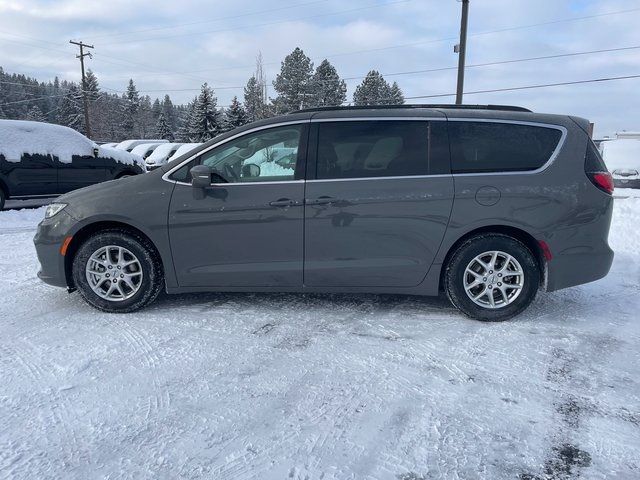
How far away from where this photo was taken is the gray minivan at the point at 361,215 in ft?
12.9

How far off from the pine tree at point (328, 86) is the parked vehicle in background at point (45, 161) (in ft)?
149

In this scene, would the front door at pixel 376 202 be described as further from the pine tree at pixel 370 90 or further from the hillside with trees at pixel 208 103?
the pine tree at pixel 370 90

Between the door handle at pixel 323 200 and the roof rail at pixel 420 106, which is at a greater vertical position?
the roof rail at pixel 420 106

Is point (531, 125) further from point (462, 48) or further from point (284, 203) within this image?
→ point (462, 48)

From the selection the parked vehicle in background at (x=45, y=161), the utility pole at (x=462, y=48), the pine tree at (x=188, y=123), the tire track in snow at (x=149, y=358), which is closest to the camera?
the tire track in snow at (x=149, y=358)

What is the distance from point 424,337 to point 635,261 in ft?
13.3

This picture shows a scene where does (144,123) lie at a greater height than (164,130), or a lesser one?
greater

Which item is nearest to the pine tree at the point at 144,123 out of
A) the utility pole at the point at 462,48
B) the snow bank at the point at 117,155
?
the utility pole at the point at 462,48

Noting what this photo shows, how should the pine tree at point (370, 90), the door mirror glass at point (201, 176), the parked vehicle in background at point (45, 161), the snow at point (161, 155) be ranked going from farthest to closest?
the pine tree at point (370, 90) < the snow at point (161, 155) < the parked vehicle in background at point (45, 161) < the door mirror glass at point (201, 176)

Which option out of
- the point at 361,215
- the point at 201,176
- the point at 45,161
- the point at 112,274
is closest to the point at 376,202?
the point at 361,215

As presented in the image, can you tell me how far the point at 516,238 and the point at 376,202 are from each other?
4.15 ft

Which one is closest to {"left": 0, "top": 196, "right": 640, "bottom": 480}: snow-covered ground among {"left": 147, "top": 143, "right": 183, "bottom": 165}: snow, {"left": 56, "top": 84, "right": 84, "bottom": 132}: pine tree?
{"left": 147, "top": 143, "right": 183, "bottom": 165}: snow

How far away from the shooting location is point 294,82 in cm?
5072

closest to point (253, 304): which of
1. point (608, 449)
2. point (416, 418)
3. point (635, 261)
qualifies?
point (416, 418)
